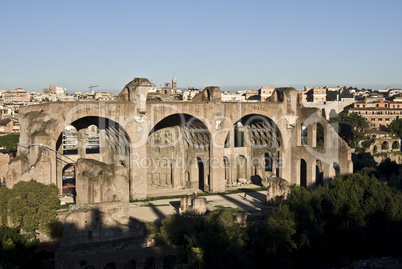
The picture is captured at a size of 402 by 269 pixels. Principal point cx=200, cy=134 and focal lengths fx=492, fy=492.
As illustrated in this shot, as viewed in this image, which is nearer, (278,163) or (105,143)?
(105,143)

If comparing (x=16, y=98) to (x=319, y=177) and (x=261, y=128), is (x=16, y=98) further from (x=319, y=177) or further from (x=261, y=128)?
(x=319, y=177)

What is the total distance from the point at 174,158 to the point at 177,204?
6400 mm

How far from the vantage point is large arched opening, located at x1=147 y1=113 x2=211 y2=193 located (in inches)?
→ 1326

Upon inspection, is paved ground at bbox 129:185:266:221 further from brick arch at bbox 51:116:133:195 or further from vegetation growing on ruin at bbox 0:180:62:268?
vegetation growing on ruin at bbox 0:180:62:268

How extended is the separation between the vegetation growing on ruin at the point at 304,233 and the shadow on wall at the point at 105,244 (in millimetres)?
1034

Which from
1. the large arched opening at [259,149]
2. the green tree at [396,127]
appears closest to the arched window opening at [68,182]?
the large arched opening at [259,149]

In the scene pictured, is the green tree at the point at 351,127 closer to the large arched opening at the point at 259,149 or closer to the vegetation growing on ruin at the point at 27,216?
the large arched opening at the point at 259,149

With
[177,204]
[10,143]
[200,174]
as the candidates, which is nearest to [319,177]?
[200,174]

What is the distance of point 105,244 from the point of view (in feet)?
63.6

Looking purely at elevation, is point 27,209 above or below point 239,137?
below

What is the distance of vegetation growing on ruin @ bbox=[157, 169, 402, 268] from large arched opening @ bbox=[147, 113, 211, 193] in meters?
11.4

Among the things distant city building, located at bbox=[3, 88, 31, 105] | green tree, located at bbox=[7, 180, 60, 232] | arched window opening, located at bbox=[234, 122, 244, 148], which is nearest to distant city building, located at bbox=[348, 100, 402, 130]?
arched window opening, located at bbox=[234, 122, 244, 148]

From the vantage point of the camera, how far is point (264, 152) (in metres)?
35.8

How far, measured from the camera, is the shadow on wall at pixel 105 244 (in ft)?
57.8
